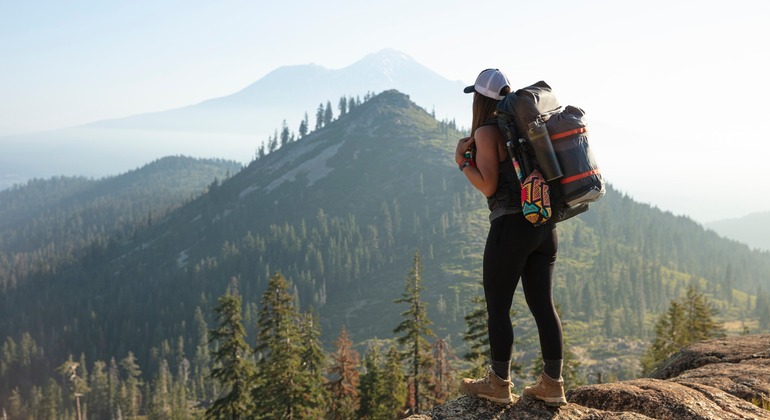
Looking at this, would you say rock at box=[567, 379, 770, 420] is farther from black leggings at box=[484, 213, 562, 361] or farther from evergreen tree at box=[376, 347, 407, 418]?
evergreen tree at box=[376, 347, 407, 418]

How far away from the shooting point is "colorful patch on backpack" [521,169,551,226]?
211 inches

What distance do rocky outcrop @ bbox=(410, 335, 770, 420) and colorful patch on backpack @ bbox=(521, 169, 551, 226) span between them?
2543mm

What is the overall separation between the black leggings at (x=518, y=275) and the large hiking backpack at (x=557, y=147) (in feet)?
1.29

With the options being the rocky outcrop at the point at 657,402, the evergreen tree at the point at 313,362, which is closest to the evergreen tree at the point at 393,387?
the evergreen tree at the point at 313,362

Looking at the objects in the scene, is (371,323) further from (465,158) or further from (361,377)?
(465,158)

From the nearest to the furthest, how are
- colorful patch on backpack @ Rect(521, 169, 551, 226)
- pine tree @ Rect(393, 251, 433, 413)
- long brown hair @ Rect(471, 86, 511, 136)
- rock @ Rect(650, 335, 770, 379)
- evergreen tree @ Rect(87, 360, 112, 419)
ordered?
colorful patch on backpack @ Rect(521, 169, 551, 226), long brown hair @ Rect(471, 86, 511, 136), rock @ Rect(650, 335, 770, 379), pine tree @ Rect(393, 251, 433, 413), evergreen tree @ Rect(87, 360, 112, 419)

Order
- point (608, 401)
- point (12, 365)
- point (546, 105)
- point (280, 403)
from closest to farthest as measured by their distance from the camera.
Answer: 1. point (546, 105)
2. point (608, 401)
3. point (280, 403)
4. point (12, 365)

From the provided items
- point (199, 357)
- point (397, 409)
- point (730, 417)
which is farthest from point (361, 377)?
point (199, 357)

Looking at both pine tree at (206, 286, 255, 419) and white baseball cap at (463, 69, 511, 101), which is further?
pine tree at (206, 286, 255, 419)

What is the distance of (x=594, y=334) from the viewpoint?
149 m

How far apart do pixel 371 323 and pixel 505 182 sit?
16722 cm

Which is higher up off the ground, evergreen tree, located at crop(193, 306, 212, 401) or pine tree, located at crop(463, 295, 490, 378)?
pine tree, located at crop(463, 295, 490, 378)

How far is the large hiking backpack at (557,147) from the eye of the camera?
5.45 metres

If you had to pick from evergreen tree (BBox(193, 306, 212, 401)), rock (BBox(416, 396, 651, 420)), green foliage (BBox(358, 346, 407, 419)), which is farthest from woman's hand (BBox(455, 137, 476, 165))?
evergreen tree (BBox(193, 306, 212, 401))
